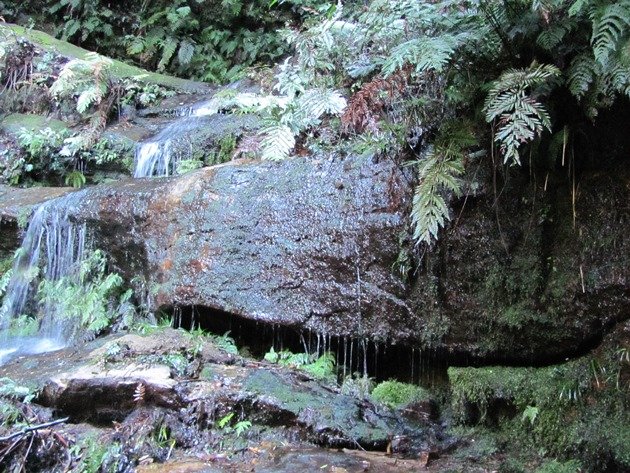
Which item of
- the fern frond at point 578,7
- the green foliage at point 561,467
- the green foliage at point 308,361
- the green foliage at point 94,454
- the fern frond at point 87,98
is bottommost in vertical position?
the green foliage at point 94,454

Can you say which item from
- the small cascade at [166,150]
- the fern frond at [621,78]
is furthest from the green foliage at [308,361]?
the small cascade at [166,150]

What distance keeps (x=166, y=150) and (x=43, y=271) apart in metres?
2.49

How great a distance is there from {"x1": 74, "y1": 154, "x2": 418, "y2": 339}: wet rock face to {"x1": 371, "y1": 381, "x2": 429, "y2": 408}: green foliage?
0.44 metres

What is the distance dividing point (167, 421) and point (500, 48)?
3.46m

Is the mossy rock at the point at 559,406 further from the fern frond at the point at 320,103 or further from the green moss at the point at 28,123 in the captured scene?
the green moss at the point at 28,123

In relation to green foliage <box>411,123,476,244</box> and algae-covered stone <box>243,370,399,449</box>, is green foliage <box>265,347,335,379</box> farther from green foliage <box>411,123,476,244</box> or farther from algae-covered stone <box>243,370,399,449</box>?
green foliage <box>411,123,476,244</box>

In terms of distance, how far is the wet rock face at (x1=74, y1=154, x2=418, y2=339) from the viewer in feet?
15.5

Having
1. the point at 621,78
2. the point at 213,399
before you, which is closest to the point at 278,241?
the point at 213,399

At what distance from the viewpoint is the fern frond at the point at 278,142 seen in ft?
13.9

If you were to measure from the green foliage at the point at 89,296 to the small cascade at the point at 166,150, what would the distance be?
2.13 metres

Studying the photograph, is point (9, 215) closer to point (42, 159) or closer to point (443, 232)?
point (42, 159)

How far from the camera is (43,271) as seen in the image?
22.3 ft

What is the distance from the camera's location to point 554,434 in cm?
382

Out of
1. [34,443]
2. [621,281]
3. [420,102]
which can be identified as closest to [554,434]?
[621,281]
